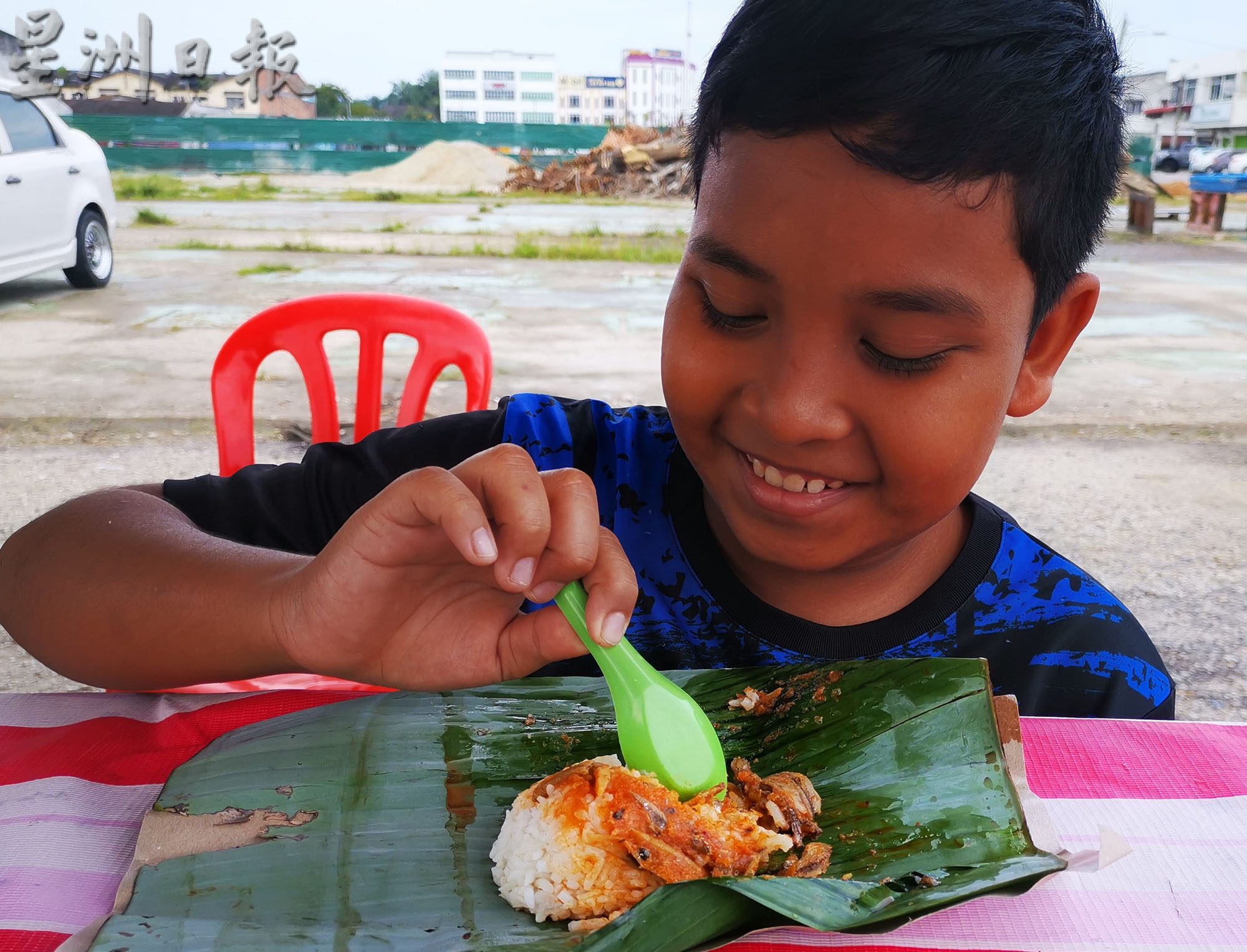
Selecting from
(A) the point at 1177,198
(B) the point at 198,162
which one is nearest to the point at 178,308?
(B) the point at 198,162

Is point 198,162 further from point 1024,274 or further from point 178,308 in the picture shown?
point 1024,274

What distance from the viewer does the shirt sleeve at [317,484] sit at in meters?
1.44

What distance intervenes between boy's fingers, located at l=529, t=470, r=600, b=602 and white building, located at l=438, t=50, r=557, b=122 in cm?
6150

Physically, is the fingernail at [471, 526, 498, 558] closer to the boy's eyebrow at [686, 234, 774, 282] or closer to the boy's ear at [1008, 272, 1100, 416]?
the boy's eyebrow at [686, 234, 774, 282]

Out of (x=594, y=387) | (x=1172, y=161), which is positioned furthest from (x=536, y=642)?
(x=1172, y=161)

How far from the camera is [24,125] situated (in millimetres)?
8047

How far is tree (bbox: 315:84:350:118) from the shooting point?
47.6 m

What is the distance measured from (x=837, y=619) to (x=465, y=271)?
28.7 feet

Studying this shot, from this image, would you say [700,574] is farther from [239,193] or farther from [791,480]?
[239,193]

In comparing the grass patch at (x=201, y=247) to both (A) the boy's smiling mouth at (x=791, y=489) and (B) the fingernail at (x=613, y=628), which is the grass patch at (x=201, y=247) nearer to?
(A) the boy's smiling mouth at (x=791, y=489)

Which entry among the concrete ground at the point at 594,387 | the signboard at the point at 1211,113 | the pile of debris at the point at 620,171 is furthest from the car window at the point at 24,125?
the signboard at the point at 1211,113

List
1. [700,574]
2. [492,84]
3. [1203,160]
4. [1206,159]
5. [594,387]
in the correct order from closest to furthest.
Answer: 1. [700,574]
2. [594,387]
3. [1206,159]
4. [1203,160]
5. [492,84]

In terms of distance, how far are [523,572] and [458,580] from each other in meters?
0.20

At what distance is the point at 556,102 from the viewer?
67688 mm
